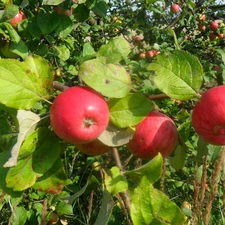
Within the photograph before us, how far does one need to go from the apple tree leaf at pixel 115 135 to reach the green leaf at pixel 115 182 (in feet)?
0.16

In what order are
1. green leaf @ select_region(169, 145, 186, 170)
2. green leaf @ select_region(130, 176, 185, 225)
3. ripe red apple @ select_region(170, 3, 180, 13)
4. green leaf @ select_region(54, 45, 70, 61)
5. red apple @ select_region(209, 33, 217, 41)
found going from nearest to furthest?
green leaf @ select_region(130, 176, 185, 225)
green leaf @ select_region(169, 145, 186, 170)
green leaf @ select_region(54, 45, 70, 61)
red apple @ select_region(209, 33, 217, 41)
ripe red apple @ select_region(170, 3, 180, 13)

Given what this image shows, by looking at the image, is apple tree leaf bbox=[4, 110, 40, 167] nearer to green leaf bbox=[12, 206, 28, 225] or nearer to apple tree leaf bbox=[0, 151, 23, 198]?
apple tree leaf bbox=[0, 151, 23, 198]

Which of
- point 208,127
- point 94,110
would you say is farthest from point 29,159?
point 208,127

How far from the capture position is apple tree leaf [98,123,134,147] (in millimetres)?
698

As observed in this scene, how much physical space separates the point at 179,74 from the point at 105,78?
0.47ft

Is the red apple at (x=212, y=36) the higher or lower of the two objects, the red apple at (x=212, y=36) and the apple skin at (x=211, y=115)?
the lower

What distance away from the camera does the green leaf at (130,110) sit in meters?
0.70

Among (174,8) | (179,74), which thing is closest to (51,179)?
(179,74)

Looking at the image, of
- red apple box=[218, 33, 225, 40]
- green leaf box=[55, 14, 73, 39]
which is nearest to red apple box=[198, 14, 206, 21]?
red apple box=[218, 33, 225, 40]

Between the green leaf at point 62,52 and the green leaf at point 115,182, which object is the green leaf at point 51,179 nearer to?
the green leaf at point 115,182

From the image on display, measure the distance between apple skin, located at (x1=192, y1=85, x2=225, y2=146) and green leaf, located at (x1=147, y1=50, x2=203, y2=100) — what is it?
0.03m

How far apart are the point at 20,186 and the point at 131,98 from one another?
9.9 inches

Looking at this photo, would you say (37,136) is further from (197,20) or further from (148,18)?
(148,18)

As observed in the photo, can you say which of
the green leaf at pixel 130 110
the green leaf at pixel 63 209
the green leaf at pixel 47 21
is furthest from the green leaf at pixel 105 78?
the green leaf at pixel 63 209
